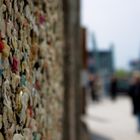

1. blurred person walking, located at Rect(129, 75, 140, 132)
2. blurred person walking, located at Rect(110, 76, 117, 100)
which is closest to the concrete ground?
blurred person walking, located at Rect(129, 75, 140, 132)

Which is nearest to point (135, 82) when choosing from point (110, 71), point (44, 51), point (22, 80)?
point (44, 51)

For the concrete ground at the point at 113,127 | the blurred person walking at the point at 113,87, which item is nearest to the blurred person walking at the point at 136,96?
the concrete ground at the point at 113,127

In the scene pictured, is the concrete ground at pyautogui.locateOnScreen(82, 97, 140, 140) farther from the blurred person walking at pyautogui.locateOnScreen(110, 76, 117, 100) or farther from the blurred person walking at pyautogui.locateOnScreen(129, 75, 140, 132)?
the blurred person walking at pyautogui.locateOnScreen(110, 76, 117, 100)

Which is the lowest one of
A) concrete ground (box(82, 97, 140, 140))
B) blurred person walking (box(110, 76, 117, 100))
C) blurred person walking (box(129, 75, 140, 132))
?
blurred person walking (box(110, 76, 117, 100))

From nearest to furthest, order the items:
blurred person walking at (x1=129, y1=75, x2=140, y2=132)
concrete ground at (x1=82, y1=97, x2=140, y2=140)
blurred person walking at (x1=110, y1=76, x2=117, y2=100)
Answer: concrete ground at (x1=82, y1=97, x2=140, y2=140) < blurred person walking at (x1=129, y1=75, x2=140, y2=132) < blurred person walking at (x1=110, y1=76, x2=117, y2=100)

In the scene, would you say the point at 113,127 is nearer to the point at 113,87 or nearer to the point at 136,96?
the point at 136,96

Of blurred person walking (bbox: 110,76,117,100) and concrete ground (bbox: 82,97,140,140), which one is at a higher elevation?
concrete ground (bbox: 82,97,140,140)

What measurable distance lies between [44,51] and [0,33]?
1670 mm

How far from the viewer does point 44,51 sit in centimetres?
427

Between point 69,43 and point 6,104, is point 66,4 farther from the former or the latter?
point 6,104

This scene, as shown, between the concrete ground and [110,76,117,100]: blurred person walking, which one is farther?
[110,76,117,100]: blurred person walking

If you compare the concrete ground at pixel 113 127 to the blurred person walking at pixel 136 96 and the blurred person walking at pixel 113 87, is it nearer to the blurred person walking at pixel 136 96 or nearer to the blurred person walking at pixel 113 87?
the blurred person walking at pixel 136 96

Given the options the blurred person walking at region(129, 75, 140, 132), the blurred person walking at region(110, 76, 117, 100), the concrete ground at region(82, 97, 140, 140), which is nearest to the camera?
the concrete ground at region(82, 97, 140, 140)

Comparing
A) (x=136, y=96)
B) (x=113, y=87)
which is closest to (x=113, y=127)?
(x=136, y=96)
